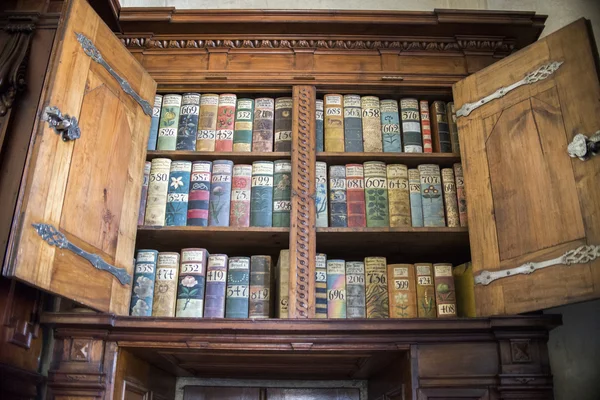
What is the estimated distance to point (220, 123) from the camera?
235cm

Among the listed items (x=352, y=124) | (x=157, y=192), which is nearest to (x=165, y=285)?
(x=157, y=192)

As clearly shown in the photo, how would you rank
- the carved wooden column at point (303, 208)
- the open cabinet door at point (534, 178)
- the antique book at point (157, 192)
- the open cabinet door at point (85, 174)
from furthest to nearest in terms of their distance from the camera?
1. the antique book at point (157, 192)
2. the carved wooden column at point (303, 208)
3. the open cabinet door at point (534, 178)
4. the open cabinet door at point (85, 174)

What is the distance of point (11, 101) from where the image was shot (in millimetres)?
2039

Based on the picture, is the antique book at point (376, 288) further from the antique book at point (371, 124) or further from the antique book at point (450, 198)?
the antique book at point (371, 124)

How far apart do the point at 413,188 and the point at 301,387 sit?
3.20ft

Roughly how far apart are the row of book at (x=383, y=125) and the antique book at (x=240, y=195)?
0.31 m

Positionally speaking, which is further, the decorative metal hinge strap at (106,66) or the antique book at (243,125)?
the antique book at (243,125)

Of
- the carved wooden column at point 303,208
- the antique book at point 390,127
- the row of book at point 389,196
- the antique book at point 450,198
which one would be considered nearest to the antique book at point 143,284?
the carved wooden column at point 303,208

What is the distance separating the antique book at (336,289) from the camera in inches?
82.0

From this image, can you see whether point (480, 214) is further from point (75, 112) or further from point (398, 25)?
point (75, 112)

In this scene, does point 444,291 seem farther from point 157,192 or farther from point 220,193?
point 157,192

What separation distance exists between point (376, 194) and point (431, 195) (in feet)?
0.68

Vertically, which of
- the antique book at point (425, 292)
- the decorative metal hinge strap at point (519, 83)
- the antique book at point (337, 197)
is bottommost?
the antique book at point (425, 292)

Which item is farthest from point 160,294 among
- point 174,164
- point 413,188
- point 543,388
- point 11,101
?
point 543,388
